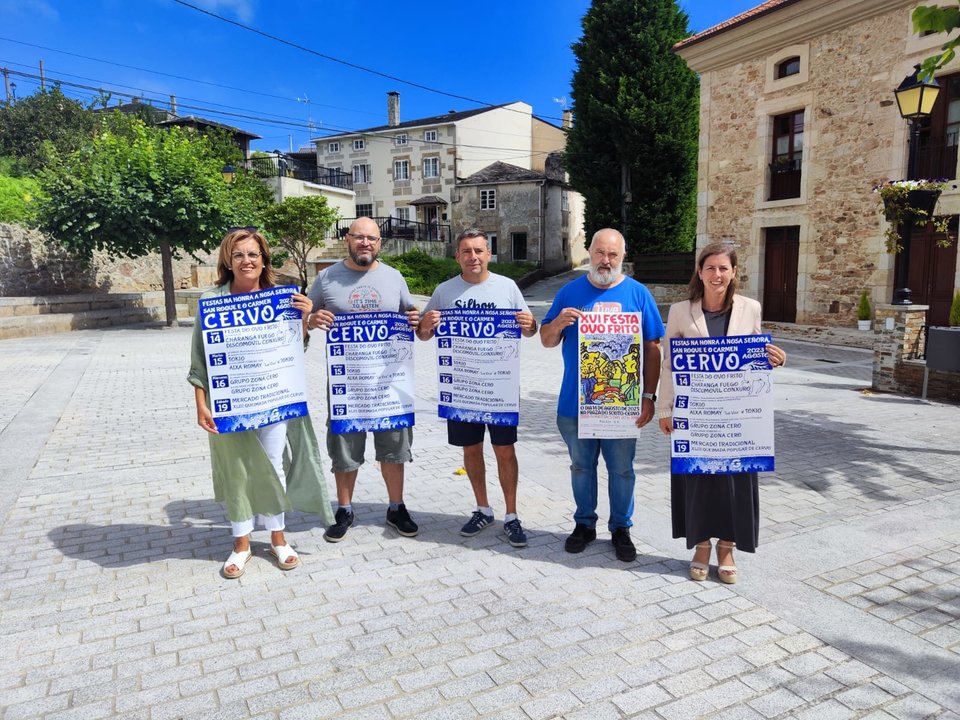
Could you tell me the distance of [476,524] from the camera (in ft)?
14.4

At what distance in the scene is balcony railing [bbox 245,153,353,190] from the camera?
123 feet

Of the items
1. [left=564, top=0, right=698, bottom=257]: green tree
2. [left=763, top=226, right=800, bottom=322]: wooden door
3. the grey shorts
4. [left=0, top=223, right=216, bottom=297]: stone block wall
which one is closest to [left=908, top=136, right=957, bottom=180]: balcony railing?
[left=763, top=226, right=800, bottom=322]: wooden door

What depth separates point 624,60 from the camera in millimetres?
24875

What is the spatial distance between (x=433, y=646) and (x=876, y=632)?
7.10ft

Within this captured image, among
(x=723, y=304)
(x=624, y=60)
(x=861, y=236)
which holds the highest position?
(x=624, y=60)

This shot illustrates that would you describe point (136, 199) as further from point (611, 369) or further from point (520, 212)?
point (520, 212)

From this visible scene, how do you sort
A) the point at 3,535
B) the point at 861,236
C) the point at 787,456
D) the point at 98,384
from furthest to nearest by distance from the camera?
the point at 861,236 → the point at 98,384 → the point at 787,456 → the point at 3,535

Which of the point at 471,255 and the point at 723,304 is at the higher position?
the point at 471,255

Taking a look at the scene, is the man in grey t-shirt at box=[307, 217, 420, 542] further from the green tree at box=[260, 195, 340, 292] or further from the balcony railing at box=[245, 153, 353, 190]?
the balcony railing at box=[245, 153, 353, 190]

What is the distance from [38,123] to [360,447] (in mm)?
45113

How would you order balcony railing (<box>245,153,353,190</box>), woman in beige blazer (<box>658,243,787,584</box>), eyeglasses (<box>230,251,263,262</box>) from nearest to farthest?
woman in beige blazer (<box>658,243,787,584</box>), eyeglasses (<box>230,251,263,262</box>), balcony railing (<box>245,153,353,190</box>)

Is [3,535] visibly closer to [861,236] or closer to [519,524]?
[519,524]

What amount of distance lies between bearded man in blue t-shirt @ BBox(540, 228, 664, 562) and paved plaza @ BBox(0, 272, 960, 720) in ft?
0.68

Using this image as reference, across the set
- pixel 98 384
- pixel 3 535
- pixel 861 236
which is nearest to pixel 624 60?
pixel 861 236
